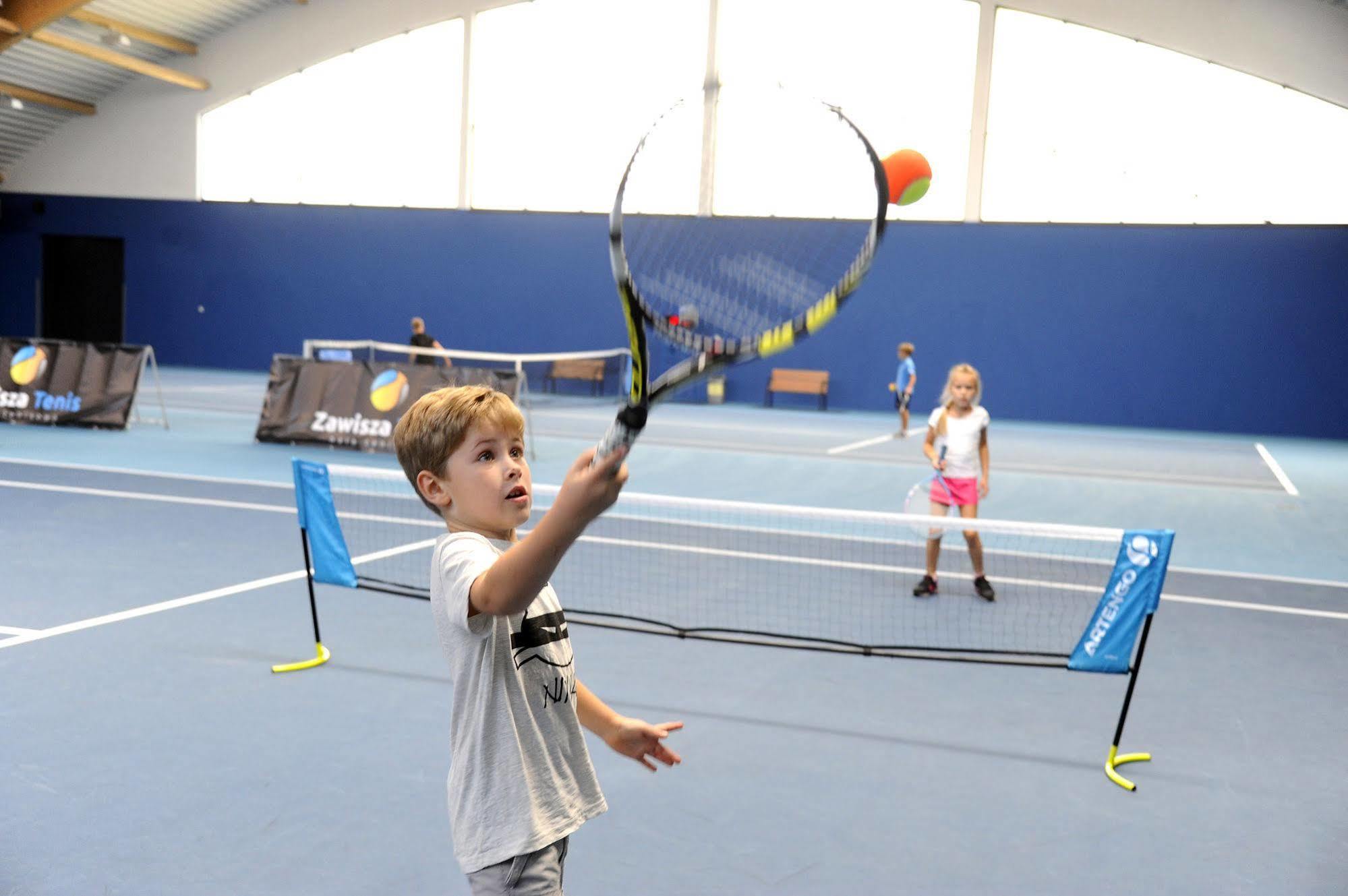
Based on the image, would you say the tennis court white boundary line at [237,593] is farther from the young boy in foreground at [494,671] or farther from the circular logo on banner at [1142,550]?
the young boy in foreground at [494,671]

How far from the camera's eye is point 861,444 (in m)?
17.2

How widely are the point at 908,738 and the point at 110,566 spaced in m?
4.95

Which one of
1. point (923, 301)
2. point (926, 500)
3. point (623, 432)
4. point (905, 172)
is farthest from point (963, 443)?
point (923, 301)

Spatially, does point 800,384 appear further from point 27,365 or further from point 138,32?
point 138,32

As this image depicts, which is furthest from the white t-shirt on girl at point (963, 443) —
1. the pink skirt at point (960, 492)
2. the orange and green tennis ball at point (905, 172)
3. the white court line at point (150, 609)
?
the white court line at point (150, 609)

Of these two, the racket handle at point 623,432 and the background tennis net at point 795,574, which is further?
the background tennis net at point 795,574

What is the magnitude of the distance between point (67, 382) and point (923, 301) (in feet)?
51.9

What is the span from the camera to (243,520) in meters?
9.01

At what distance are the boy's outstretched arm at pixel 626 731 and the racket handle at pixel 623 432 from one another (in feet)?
2.44

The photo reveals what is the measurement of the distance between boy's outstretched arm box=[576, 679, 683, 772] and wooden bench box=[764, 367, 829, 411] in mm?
22551

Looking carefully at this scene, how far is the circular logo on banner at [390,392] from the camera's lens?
13227mm

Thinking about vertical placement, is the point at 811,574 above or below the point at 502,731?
below

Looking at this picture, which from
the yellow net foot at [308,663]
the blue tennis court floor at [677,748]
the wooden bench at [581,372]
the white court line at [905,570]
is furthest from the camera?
the wooden bench at [581,372]

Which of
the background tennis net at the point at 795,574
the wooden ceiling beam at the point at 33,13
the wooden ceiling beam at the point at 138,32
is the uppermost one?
the wooden ceiling beam at the point at 138,32
